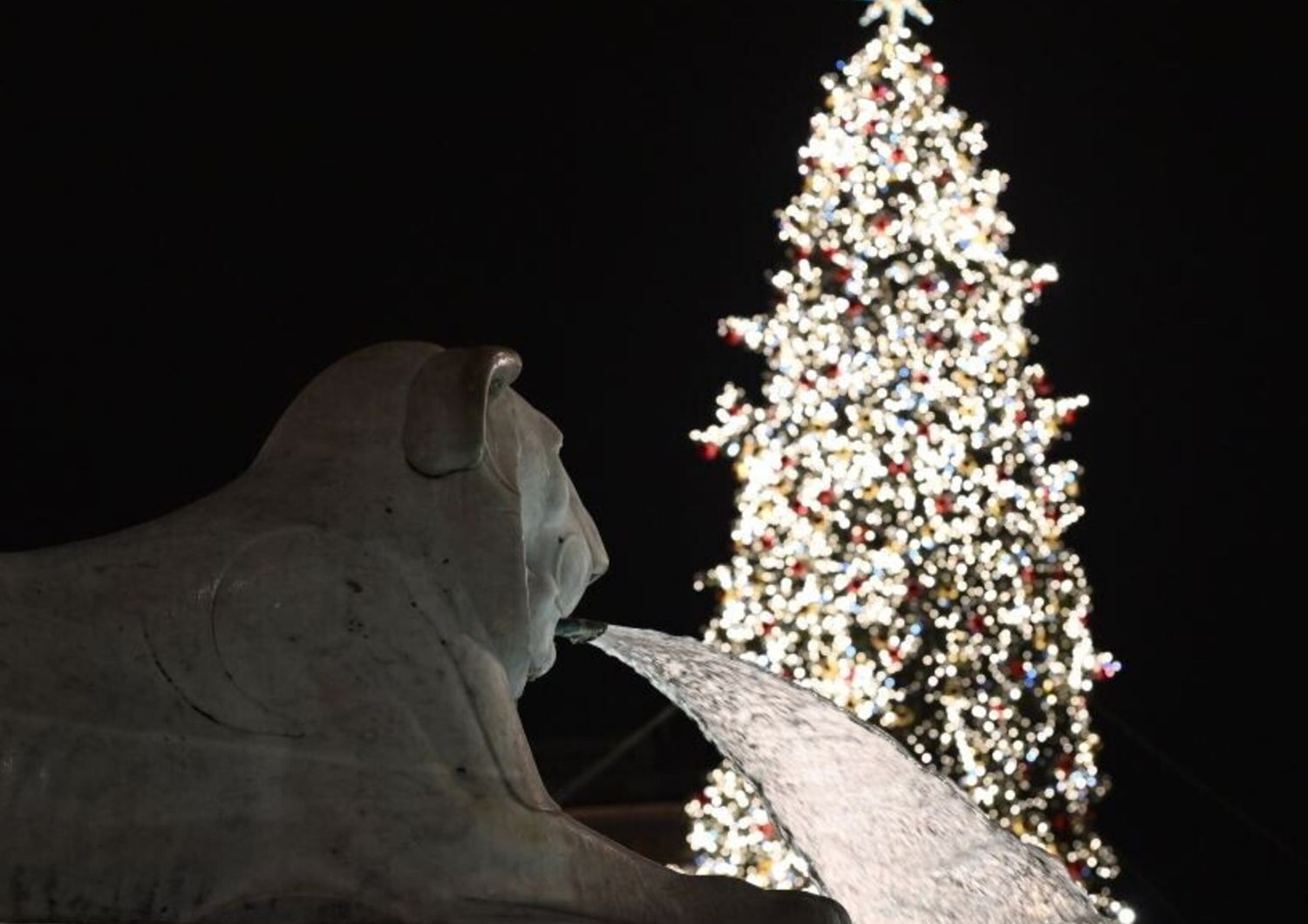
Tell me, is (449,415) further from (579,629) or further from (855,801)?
(855,801)

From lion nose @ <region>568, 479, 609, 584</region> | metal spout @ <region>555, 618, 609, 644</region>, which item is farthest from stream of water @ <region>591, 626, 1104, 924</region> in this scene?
lion nose @ <region>568, 479, 609, 584</region>

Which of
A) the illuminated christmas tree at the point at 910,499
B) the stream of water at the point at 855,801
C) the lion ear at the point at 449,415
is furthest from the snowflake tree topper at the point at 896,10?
the lion ear at the point at 449,415

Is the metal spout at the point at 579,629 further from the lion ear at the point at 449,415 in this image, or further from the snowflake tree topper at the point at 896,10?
the snowflake tree topper at the point at 896,10

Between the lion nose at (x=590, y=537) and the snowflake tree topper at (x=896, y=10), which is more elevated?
the snowflake tree topper at (x=896, y=10)

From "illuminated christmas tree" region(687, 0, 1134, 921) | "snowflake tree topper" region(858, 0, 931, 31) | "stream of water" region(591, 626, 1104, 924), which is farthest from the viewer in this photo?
"snowflake tree topper" region(858, 0, 931, 31)

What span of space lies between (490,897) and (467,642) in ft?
1.27

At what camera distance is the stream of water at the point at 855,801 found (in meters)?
3.78

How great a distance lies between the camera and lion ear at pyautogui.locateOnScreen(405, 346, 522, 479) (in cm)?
262

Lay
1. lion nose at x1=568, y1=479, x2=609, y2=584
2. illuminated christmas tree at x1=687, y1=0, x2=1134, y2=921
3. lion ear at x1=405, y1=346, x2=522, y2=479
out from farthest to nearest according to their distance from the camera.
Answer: illuminated christmas tree at x1=687, y1=0, x2=1134, y2=921 < lion nose at x1=568, y1=479, x2=609, y2=584 < lion ear at x1=405, y1=346, x2=522, y2=479

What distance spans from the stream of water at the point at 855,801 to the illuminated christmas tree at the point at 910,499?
5.95 m

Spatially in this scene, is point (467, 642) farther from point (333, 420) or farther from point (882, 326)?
point (882, 326)

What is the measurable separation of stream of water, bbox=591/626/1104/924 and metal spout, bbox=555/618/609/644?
16.5 inches

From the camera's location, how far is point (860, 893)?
3.69 m

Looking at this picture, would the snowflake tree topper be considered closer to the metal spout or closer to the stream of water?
the stream of water
